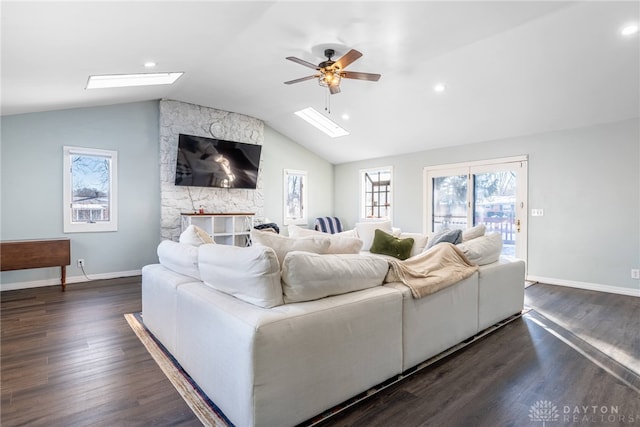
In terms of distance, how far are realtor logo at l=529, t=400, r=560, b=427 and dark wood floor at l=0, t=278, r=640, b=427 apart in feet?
0.07

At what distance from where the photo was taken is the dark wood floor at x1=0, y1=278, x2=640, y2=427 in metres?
1.75

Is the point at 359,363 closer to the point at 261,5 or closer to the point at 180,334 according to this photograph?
the point at 180,334

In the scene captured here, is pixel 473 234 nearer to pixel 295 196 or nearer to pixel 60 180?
pixel 295 196

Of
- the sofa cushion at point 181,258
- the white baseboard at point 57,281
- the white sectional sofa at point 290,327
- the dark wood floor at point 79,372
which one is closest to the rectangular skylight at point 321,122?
the white baseboard at point 57,281

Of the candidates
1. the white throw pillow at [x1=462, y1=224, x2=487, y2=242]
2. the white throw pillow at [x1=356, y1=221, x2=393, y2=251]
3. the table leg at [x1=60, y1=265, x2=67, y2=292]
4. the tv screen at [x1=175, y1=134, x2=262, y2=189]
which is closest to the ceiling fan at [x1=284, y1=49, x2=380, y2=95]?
the white throw pillow at [x1=462, y1=224, x2=487, y2=242]

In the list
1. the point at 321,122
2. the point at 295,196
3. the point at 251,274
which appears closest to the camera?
the point at 251,274

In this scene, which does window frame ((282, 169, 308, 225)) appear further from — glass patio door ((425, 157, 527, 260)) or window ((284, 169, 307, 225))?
glass patio door ((425, 157, 527, 260))

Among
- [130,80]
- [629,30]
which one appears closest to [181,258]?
[130,80]

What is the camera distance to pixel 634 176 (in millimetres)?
4285

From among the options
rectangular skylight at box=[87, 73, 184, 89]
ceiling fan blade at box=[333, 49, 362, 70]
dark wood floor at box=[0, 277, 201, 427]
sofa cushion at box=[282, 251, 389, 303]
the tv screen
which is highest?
rectangular skylight at box=[87, 73, 184, 89]

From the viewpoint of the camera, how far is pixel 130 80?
4.37 meters

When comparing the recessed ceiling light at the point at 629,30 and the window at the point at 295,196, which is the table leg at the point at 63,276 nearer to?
the window at the point at 295,196

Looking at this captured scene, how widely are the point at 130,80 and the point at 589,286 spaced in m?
6.99

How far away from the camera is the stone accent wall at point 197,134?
569 centimetres
